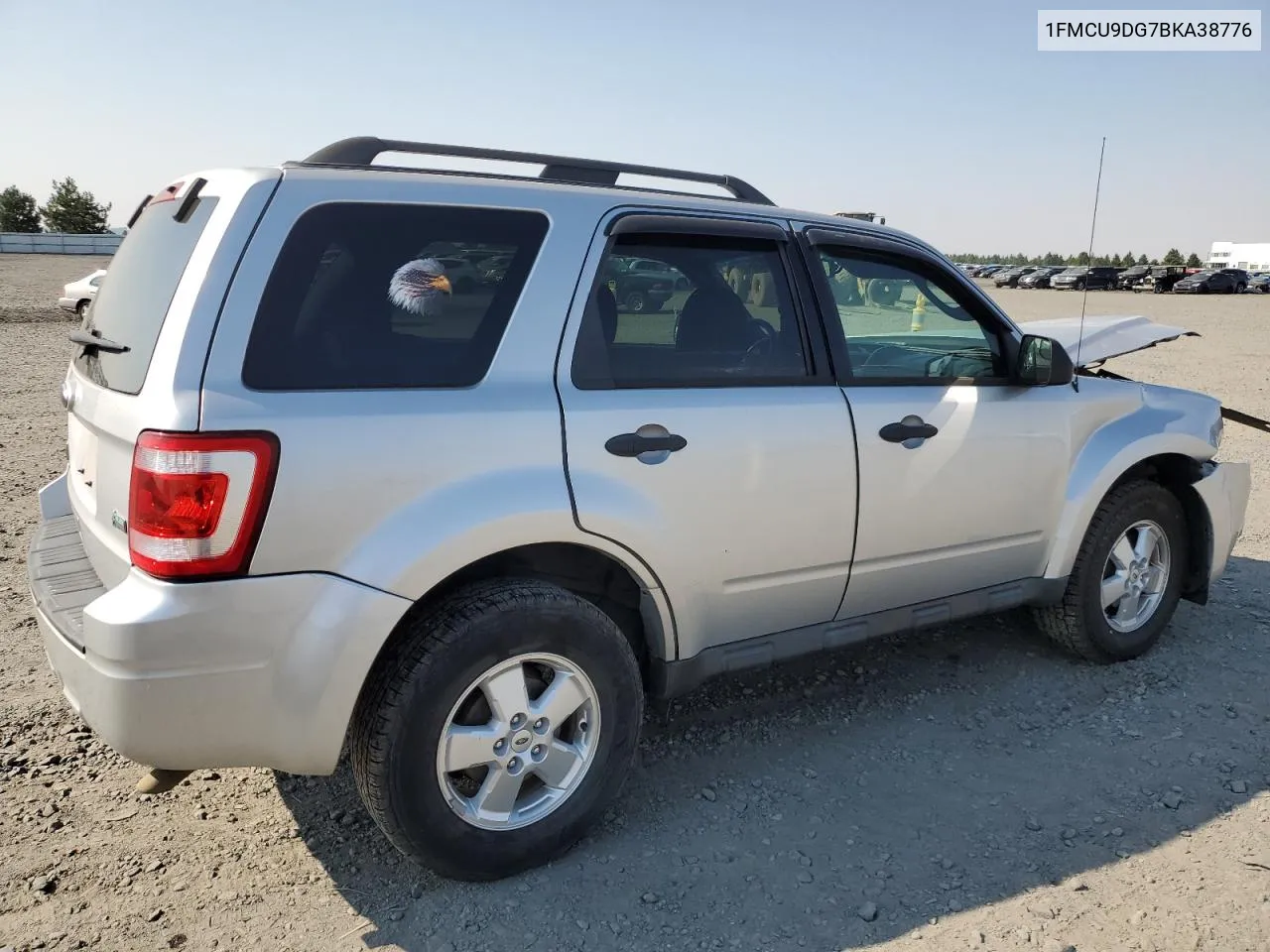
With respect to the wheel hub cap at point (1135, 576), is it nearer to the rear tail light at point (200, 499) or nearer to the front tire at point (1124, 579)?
the front tire at point (1124, 579)

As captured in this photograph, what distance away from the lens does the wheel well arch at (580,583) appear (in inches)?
106

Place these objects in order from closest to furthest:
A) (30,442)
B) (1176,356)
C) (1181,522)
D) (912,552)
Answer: (912,552) → (1181,522) → (30,442) → (1176,356)

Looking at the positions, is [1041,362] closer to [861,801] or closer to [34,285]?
[861,801]

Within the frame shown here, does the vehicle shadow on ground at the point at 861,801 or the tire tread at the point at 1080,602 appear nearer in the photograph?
the vehicle shadow on ground at the point at 861,801

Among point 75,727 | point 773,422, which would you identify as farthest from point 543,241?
point 75,727

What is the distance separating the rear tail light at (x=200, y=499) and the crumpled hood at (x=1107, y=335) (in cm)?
337

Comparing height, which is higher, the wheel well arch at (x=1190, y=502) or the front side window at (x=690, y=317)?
the front side window at (x=690, y=317)

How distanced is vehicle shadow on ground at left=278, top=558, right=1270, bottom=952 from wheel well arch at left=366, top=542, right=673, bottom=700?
1.88 feet

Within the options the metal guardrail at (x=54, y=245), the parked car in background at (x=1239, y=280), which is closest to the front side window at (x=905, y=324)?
the metal guardrail at (x=54, y=245)

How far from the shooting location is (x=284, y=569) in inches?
92.0

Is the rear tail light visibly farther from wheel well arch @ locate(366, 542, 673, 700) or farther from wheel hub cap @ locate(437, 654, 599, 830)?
wheel hub cap @ locate(437, 654, 599, 830)

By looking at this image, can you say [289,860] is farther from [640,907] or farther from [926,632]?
[926,632]

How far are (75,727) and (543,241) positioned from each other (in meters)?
2.51

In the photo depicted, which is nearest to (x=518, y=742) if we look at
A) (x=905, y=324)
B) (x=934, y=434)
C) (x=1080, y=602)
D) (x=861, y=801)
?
(x=861, y=801)
